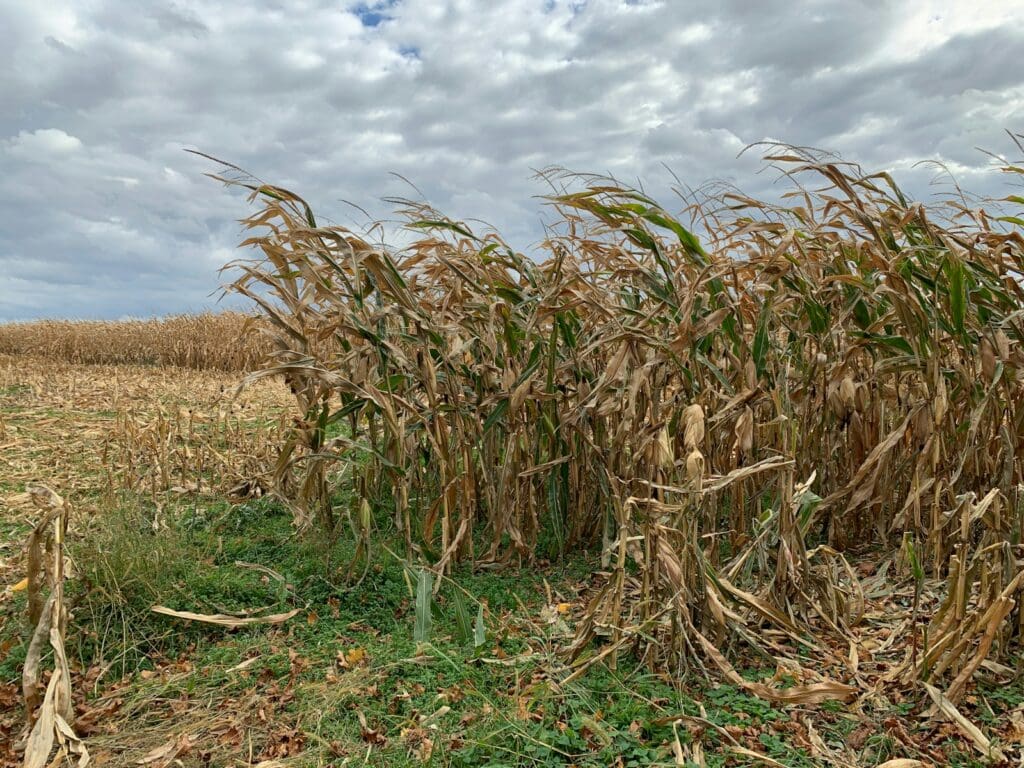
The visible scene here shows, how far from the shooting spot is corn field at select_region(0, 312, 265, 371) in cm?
1501

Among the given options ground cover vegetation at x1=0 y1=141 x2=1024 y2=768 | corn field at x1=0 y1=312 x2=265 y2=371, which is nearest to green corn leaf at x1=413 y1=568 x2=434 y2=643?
ground cover vegetation at x1=0 y1=141 x2=1024 y2=768

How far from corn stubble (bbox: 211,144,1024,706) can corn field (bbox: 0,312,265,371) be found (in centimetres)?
1149

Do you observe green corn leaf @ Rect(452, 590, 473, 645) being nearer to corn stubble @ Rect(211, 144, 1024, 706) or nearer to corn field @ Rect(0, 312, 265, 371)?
corn stubble @ Rect(211, 144, 1024, 706)

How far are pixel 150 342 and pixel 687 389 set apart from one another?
1583 cm

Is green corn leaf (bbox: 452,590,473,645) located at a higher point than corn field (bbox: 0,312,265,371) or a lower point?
lower

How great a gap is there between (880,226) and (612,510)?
159cm

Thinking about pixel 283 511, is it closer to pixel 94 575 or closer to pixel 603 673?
pixel 94 575

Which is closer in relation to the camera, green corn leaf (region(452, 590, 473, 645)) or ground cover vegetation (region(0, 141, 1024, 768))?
ground cover vegetation (region(0, 141, 1024, 768))

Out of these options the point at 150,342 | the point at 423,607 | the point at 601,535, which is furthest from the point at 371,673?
the point at 150,342

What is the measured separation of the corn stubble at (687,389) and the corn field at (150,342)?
11494 mm

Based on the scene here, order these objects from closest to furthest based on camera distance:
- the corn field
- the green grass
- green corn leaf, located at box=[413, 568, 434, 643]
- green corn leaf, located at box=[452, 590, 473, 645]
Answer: the green grass, green corn leaf, located at box=[413, 568, 434, 643], green corn leaf, located at box=[452, 590, 473, 645], the corn field

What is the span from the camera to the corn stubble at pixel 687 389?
271 centimetres

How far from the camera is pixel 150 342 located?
16.4m

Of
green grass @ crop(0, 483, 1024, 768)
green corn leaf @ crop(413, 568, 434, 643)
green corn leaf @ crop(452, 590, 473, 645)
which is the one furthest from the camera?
green corn leaf @ crop(452, 590, 473, 645)
